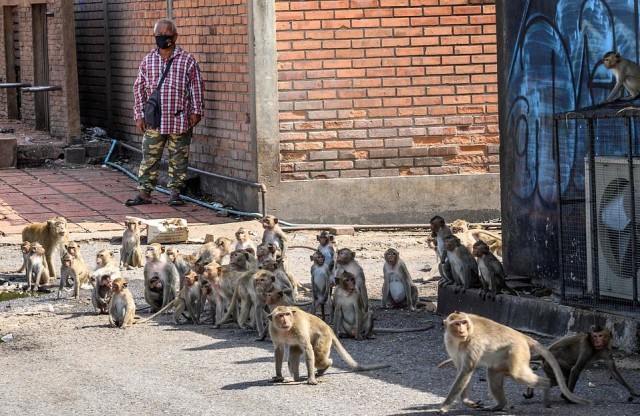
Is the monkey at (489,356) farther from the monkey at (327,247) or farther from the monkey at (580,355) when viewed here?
the monkey at (327,247)

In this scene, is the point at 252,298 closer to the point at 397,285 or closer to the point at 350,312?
the point at 350,312

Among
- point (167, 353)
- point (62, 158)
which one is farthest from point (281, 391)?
point (62, 158)

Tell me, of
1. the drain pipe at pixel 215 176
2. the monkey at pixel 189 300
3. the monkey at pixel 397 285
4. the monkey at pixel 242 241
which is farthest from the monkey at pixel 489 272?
the drain pipe at pixel 215 176

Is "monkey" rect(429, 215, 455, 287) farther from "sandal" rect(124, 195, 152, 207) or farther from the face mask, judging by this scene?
the face mask

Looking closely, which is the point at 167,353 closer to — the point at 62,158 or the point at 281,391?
the point at 281,391

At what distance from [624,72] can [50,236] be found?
683cm

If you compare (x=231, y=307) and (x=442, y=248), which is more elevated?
(x=442, y=248)

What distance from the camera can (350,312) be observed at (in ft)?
39.3

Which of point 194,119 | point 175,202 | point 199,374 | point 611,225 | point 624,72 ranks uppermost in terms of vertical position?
point 624,72

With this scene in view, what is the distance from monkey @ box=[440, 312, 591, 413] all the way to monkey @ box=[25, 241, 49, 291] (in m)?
6.54

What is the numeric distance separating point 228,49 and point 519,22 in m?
6.53

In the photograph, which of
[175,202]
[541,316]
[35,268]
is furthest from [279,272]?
[175,202]

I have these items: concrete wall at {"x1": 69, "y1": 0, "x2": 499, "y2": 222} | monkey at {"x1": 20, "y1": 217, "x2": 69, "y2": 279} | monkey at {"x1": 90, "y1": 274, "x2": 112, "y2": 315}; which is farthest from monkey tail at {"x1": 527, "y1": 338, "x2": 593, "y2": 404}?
concrete wall at {"x1": 69, "y1": 0, "x2": 499, "y2": 222}

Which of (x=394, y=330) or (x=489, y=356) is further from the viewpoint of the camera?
(x=394, y=330)
